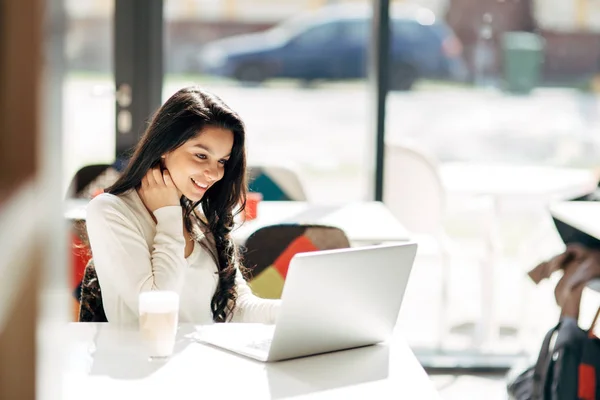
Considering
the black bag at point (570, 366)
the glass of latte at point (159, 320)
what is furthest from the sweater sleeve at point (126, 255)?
the black bag at point (570, 366)

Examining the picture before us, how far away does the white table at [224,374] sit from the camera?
1.34m

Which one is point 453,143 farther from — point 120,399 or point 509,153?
point 120,399

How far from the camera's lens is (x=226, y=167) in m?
2.04

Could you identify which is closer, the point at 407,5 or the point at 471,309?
the point at 407,5

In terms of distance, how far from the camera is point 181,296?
6.48ft

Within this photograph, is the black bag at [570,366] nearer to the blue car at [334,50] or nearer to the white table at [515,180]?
the white table at [515,180]

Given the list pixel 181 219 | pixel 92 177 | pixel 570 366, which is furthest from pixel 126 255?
pixel 92 177

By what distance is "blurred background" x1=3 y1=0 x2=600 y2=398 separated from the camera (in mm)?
3822

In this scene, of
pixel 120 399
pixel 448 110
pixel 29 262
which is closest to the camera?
pixel 29 262

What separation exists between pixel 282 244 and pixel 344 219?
66 centimetres

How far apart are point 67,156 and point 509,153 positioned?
14.0ft

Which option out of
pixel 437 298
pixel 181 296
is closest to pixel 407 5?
pixel 437 298

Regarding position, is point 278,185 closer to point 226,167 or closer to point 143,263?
point 226,167

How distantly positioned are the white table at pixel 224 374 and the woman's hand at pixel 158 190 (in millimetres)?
373
